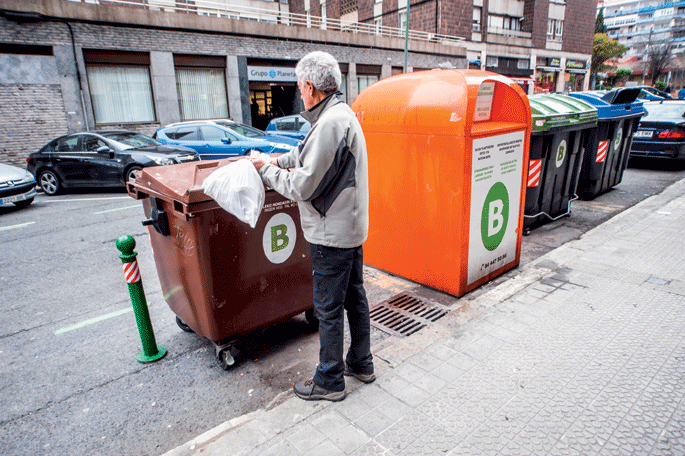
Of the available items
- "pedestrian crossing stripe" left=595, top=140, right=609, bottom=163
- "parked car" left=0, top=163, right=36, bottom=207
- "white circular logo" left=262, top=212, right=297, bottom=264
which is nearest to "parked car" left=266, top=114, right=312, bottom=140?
"parked car" left=0, top=163, right=36, bottom=207

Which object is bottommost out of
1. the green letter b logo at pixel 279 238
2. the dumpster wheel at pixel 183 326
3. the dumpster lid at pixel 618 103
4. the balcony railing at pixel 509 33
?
the dumpster wheel at pixel 183 326

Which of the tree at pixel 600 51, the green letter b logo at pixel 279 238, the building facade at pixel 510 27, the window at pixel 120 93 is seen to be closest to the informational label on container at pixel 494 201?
the green letter b logo at pixel 279 238

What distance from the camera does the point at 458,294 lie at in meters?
4.00

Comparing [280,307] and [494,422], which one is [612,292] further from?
[280,307]

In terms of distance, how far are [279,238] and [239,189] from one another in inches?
30.5

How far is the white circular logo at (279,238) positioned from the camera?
3.06 meters

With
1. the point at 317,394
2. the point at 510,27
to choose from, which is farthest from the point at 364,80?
the point at 317,394

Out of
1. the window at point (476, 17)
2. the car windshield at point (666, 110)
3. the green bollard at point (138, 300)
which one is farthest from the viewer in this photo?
the window at point (476, 17)

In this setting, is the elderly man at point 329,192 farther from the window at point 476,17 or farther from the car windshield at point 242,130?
the window at point 476,17

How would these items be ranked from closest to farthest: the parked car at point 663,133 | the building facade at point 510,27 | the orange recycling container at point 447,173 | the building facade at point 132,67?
the orange recycling container at point 447,173 < the parked car at point 663,133 < the building facade at point 132,67 < the building facade at point 510,27

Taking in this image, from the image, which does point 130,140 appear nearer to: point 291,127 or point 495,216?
point 291,127

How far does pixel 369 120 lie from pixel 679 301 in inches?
130

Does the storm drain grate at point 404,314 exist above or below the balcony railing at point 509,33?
below

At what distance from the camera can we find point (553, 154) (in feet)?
19.4
